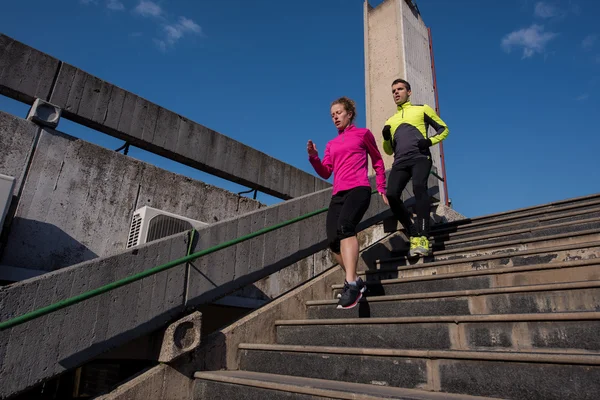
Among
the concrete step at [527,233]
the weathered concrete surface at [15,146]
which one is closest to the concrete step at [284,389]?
the concrete step at [527,233]

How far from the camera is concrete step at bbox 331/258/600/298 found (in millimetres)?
2785

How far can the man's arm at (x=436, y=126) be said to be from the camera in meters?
4.35

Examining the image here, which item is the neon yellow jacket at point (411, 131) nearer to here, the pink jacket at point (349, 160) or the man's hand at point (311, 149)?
the pink jacket at point (349, 160)

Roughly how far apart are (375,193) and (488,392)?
3414 mm

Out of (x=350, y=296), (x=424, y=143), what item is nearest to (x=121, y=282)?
(x=350, y=296)

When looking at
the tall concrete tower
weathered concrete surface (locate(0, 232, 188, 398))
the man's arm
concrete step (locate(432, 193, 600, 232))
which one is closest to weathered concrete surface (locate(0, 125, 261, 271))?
weathered concrete surface (locate(0, 232, 188, 398))

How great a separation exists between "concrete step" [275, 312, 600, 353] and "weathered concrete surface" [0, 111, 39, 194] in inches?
127

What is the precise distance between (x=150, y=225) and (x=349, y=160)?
2239mm

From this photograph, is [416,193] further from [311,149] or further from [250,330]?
[250,330]

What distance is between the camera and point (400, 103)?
15.4 feet

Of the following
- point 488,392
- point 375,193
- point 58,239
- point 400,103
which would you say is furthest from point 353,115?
point 58,239

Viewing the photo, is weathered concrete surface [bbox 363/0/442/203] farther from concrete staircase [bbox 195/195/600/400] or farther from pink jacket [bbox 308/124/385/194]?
concrete staircase [bbox 195/195/600/400]

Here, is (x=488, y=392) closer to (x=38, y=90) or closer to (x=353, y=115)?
(x=353, y=115)

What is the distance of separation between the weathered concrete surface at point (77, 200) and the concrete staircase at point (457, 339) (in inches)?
78.8
